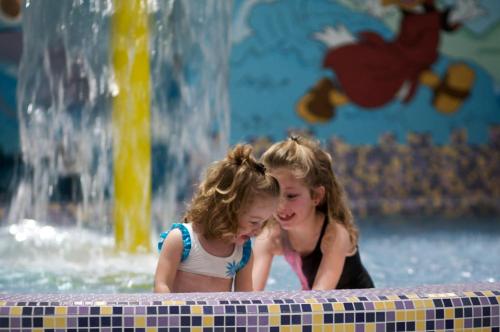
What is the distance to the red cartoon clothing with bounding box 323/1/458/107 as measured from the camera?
30.0 feet

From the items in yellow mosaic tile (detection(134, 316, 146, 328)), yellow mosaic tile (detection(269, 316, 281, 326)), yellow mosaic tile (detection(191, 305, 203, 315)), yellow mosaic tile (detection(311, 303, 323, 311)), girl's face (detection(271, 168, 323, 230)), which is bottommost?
yellow mosaic tile (detection(269, 316, 281, 326))

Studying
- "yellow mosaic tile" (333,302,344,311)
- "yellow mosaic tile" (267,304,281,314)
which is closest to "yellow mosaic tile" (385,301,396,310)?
"yellow mosaic tile" (333,302,344,311)

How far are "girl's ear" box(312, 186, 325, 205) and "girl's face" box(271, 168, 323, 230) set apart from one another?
0.13 feet

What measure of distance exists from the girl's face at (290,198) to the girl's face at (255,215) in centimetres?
45

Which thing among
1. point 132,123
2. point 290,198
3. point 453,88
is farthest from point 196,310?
point 453,88

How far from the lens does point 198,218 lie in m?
2.97

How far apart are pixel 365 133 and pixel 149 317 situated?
23.0ft

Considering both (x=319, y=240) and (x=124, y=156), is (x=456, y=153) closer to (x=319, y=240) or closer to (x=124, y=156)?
(x=124, y=156)

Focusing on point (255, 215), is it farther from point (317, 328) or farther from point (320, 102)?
point (320, 102)

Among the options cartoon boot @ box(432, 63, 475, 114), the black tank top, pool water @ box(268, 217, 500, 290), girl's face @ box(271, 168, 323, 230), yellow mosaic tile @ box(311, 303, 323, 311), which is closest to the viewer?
yellow mosaic tile @ box(311, 303, 323, 311)

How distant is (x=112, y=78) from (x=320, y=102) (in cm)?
400

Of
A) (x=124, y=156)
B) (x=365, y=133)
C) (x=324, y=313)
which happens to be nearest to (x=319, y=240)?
(x=324, y=313)

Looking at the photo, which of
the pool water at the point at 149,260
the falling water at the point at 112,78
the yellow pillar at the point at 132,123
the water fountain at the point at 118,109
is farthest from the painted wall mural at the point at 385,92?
the yellow pillar at the point at 132,123

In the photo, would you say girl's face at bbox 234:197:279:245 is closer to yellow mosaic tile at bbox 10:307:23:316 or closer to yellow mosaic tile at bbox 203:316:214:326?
yellow mosaic tile at bbox 203:316:214:326
